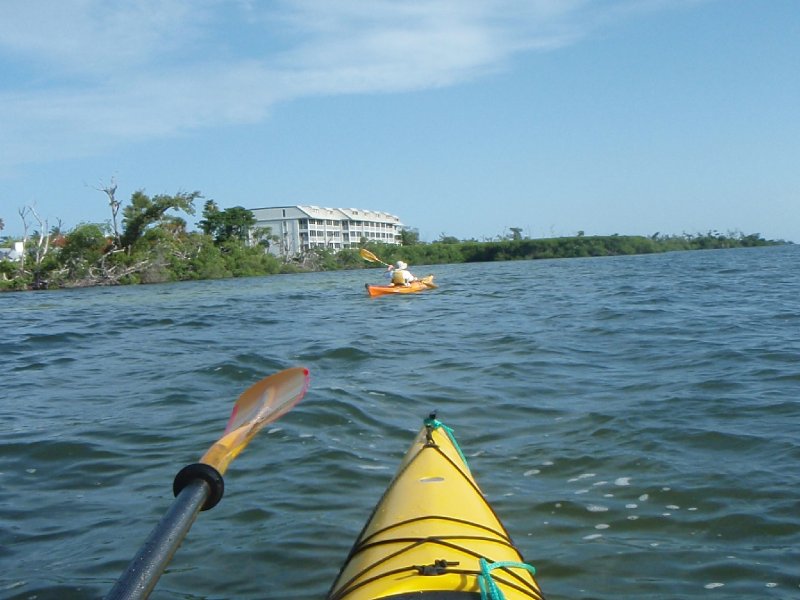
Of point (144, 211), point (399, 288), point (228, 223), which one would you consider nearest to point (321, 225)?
point (228, 223)

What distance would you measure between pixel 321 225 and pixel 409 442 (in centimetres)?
8385

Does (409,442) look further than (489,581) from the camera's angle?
Yes

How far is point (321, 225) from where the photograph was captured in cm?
8806

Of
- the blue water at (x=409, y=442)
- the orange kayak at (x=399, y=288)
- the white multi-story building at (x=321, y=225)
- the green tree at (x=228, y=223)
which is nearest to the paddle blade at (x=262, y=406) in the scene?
the blue water at (x=409, y=442)

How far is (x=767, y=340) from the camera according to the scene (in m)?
8.96

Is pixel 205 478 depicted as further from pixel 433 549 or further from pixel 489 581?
pixel 489 581

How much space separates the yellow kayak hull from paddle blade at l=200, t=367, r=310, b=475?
670mm

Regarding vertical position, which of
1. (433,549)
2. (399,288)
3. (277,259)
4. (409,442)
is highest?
(277,259)

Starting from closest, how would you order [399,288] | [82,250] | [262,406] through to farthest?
1. [262,406]
2. [399,288]
3. [82,250]

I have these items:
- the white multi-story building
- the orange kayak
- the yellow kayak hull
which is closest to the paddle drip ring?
the yellow kayak hull

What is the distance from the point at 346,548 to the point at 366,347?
6.40 meters

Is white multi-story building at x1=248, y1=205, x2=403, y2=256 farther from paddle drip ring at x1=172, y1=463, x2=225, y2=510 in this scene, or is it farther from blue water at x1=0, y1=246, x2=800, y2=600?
paddle drip ring at x1=172, y1=463, x2=225, y2=510

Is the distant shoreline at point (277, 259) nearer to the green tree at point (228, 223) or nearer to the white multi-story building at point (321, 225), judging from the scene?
the green tree at point (228, 223)

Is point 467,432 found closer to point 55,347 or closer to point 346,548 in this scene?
point 346,548
